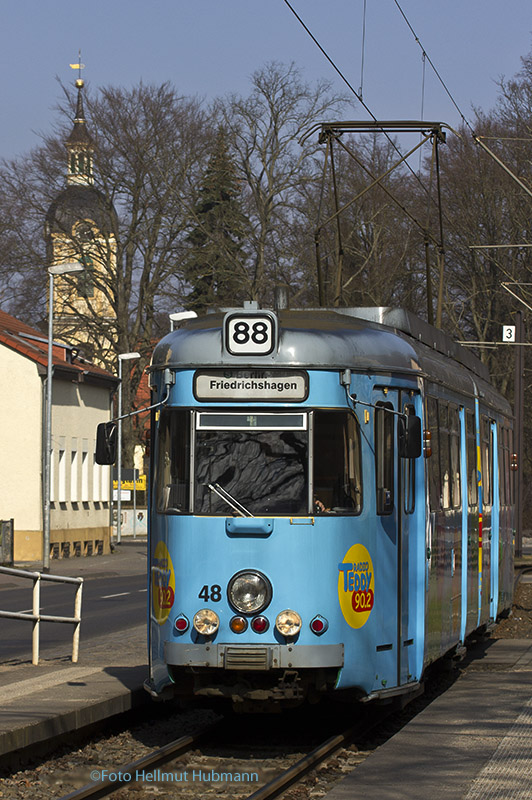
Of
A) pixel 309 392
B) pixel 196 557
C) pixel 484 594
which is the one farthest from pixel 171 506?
pixel 484 594

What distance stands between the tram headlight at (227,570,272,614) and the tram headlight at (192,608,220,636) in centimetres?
16

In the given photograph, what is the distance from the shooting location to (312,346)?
34.2 ft

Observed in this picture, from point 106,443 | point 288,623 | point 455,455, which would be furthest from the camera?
point 455,455

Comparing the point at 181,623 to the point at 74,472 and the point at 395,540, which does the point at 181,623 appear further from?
the point at 74,472

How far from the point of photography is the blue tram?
9938 mm

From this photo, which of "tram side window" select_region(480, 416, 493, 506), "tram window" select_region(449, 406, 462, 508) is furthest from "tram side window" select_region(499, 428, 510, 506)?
"tram window" select_region(449, 406, 462, 508)

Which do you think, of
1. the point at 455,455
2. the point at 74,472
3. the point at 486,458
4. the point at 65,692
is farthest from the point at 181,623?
the point at 74,472

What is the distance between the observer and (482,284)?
5347 cm

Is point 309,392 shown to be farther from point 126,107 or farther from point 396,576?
point 126,107

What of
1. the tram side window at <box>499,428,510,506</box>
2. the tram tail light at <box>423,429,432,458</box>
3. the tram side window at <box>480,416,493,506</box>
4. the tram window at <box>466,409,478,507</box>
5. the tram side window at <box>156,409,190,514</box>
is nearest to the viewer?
the tram side window at <box>156,409,190,514</box>

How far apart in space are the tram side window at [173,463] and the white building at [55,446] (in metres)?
36.9

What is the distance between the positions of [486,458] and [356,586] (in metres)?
6.66

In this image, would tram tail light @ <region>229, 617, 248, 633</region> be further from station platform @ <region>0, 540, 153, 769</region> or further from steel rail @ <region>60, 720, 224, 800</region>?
station platform @ <region>0, 540, 153, 769</region>

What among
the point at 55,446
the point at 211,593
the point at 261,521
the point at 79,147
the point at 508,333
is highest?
the point at 79,147
